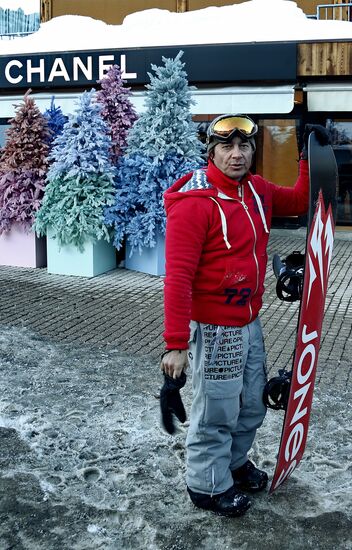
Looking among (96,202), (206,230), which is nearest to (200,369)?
(206,230)

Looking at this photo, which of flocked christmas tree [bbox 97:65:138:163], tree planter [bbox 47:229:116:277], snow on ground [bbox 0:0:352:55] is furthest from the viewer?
snow on ground [bbox 0:0:352:55]

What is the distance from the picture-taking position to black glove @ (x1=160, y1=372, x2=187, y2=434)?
266cm

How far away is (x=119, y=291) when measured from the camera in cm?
789

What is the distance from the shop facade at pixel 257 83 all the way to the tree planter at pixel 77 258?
3.99 meters

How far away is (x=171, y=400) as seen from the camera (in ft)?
8.91

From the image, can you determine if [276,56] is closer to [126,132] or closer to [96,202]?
[126,132]

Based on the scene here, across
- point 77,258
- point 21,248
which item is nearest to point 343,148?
point 77,258

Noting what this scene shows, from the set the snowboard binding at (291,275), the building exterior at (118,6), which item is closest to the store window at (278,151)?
the building exterior at (118,6)

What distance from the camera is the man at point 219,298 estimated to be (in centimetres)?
262

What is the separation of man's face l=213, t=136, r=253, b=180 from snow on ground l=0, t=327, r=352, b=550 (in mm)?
1621

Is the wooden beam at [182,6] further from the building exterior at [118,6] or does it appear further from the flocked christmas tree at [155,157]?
the flocked christmas tree at [155,157]

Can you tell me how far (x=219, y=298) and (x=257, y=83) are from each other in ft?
→ 34.8

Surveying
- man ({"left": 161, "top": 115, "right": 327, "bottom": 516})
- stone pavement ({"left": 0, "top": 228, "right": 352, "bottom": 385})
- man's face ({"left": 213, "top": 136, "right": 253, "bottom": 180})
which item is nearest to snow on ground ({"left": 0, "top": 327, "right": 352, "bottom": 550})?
man ({"left": 161, "top": 115, "right": 327, "bottom": 516})

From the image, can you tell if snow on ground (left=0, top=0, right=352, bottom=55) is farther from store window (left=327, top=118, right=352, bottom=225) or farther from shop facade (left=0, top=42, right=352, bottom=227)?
store window (left=327, top=118, right=352, bottom=225)
